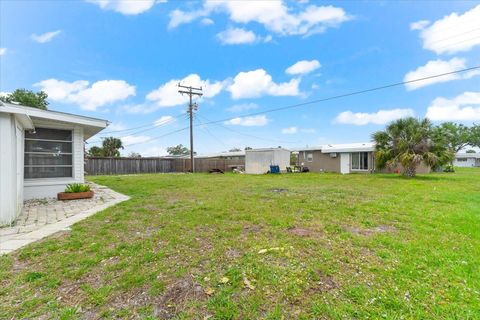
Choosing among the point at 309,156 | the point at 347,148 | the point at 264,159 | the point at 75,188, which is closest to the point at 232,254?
the point at 75,188

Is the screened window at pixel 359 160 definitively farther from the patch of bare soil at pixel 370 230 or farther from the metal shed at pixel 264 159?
the patch of bare soil at pixel 370 230

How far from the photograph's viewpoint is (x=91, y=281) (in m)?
2.55

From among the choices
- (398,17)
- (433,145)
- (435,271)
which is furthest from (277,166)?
(435,271)

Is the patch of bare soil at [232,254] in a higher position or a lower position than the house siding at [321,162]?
lower

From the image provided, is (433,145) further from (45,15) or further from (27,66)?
(27,66)

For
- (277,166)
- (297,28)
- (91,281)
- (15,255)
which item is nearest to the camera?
(91,281)

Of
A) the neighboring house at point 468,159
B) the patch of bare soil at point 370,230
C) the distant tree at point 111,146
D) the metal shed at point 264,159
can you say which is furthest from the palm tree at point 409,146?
the neighboring house at point 468,159

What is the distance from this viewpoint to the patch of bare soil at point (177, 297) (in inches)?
81.4

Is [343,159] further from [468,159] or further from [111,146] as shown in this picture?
[468,159]

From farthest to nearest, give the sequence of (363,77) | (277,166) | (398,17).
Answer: (277,166)
(363,77)
(398,17)

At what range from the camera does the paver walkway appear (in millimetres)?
3852

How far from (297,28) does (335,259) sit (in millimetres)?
13683

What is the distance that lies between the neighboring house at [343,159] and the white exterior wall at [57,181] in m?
18.9

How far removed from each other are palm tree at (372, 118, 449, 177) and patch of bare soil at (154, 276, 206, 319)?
15.3 meters
